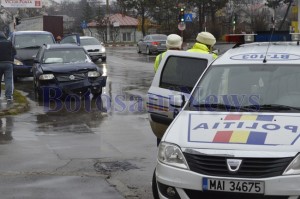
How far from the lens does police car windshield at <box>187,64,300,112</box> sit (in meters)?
5.74

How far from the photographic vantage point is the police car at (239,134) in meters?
4.70

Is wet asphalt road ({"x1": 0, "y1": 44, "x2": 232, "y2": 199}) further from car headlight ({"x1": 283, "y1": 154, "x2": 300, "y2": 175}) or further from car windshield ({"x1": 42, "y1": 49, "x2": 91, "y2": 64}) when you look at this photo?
car headlight ({"x1": 283, "y1": 154, "x2": 300, "y2": 175})

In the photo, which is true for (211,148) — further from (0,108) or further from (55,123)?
(0,108)

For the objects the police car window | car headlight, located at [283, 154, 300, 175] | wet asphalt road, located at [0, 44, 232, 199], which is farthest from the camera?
the police car window

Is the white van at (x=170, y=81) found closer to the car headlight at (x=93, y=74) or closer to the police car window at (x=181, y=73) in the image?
the police car window at (x=181, y=73)

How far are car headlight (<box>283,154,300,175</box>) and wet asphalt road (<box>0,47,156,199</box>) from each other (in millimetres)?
2089

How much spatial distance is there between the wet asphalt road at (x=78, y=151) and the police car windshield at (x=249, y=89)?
1363 millimetres

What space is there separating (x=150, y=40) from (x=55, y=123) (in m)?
27.9

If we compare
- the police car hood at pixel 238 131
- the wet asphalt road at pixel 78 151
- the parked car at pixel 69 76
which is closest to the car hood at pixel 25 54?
the parked car at pixel 69 76

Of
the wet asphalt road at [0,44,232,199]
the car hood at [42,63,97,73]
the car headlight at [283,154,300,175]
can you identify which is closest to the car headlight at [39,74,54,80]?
the car hood at [42,63,97,73]

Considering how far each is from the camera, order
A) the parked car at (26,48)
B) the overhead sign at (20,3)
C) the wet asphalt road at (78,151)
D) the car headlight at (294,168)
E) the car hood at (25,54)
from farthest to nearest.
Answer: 1. the overhead sign at (20,3)
2. the car hood at (25,54)
3. the parked car at (26,48)
4. the wet asphalt road at (78,151)
5. the car headlight at (294,168)

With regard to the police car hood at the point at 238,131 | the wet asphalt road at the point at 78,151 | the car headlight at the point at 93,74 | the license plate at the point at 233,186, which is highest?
the police car hood at the point at 238,131

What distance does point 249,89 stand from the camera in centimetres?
605

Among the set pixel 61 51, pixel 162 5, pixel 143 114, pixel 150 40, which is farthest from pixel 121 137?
pixel 162 5
